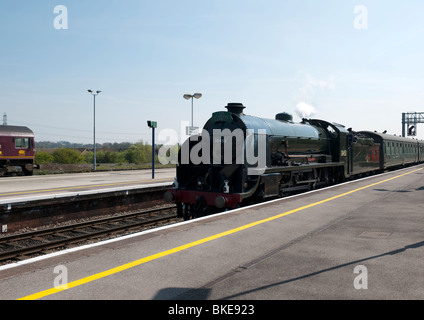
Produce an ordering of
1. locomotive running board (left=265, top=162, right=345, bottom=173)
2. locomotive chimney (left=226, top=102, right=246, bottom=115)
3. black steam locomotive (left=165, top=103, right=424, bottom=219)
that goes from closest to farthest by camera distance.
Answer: black steam locomotive (left=165, top=103, right=424, bottom=219)
locomotive running board (left=265, top=162, right=345, bottom=173)
locomotive chimney (left=226, top=102, right=246, bottom=115)

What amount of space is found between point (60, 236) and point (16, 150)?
19269 millimetres

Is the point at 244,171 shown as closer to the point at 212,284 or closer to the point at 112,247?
the point at 112,247

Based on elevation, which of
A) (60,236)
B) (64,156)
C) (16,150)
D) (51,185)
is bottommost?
(60,236)

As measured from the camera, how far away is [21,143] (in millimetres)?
27031

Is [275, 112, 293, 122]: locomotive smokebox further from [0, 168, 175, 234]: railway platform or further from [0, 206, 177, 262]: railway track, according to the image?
[0, 168, 175, 234]: railway platform

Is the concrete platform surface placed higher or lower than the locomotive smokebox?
lower

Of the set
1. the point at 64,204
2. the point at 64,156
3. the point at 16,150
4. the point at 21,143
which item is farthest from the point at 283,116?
the point at 64,156

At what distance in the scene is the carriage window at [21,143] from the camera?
2675 cm

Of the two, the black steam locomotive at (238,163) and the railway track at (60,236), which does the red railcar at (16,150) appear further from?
the black steam locomotive at (238,163)

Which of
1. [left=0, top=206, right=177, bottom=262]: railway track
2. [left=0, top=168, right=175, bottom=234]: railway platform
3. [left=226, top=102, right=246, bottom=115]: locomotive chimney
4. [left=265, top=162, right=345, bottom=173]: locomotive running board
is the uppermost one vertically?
[left=226, top=102, right=246, bottom=115]: locomotive chimney

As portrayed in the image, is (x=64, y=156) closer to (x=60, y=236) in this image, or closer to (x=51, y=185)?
(x=51, y=185)

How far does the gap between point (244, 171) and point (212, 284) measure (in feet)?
19.8

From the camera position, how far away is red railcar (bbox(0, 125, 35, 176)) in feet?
85.5

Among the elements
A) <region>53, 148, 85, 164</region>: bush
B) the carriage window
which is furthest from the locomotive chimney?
<region>53, 148, 85, 164</region>: bush
